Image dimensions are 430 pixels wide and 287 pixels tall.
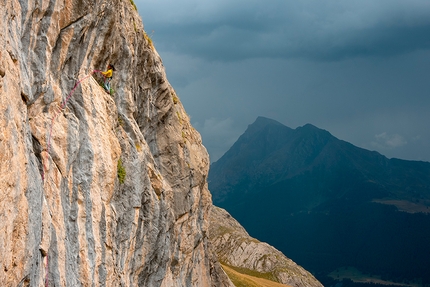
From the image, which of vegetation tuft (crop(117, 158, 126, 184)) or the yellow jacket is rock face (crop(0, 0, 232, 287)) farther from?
the yellow jacket

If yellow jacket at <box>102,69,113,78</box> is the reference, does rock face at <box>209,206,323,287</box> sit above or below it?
below

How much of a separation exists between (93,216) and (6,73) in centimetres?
975

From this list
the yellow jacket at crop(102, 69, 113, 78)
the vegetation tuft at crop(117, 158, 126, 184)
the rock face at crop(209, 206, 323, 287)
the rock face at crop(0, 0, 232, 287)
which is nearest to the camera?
the rock face at crop(0, 0, 232, 287)

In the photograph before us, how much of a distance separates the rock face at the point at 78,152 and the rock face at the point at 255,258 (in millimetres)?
121510

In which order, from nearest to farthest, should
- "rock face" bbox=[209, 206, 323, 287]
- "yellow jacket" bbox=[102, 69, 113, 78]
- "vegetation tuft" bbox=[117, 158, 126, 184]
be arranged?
"vegetation tuft" bbox=[117, 158, 126, 184] → "yellow jacket" bbox=[102, 69, 113, 78] → "rock face" bbox=[209, 206, 323, 287]

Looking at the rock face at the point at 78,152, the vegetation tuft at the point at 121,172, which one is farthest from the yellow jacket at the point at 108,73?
the vegetation tuft at the point at 121,172

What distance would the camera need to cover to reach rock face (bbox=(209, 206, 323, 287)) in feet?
507

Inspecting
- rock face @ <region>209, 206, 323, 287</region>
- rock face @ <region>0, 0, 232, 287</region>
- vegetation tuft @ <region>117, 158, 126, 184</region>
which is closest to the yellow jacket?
rock face @ <region>0, 0, 232, 287</region>

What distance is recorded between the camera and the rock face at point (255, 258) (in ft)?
507

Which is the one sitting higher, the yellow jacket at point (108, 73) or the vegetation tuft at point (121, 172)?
the yellow jacket at point (108, 73)

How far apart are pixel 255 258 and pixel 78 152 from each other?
5831 inches

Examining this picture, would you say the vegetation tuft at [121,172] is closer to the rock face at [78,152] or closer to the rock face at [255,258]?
the rock face at [78,152]

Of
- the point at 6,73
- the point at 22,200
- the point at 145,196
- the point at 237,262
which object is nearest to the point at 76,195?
the point at 22,200

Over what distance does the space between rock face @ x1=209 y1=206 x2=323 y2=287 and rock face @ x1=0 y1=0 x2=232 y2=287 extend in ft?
399
